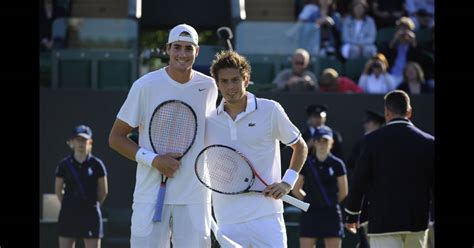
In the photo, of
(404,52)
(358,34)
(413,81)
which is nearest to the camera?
(413,81)

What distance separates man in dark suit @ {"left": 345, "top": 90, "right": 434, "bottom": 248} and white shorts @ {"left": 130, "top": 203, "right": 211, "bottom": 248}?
2072 millimetres

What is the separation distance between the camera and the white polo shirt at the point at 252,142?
8391 mm

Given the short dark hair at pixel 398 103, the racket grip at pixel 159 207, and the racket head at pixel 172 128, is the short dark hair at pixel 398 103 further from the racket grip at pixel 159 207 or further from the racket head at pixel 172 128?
the racket grip at pixel 159 207

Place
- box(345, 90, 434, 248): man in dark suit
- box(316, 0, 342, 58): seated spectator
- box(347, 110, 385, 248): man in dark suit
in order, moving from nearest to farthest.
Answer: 1. box(345, 90, 434, 248): man in dark suit
2. box(347, 110, 385, 248): man in dark suit
3. box(316, 0, 342, 58): seated spectator

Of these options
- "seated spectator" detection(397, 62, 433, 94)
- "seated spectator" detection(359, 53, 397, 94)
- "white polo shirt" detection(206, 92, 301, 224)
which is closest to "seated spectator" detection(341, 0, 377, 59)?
"seated spectator" detection(359, 53, 397, 94)

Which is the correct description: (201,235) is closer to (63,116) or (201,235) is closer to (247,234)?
(247,234)

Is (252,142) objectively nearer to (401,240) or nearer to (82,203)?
(401,240)

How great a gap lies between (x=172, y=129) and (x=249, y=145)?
588mm

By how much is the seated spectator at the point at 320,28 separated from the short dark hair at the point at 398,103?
274 inches

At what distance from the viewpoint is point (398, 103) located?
10.0 metres

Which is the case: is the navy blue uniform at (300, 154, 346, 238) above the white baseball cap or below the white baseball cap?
below

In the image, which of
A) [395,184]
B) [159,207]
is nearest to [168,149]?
[159,207]

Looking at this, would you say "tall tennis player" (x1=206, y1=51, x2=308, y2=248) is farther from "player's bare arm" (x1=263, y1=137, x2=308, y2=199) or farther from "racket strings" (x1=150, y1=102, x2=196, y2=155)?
"racket strings" (x1=150, y1=102, x2=196, y2=155)

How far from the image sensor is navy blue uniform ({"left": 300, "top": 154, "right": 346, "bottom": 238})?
1368 cm
